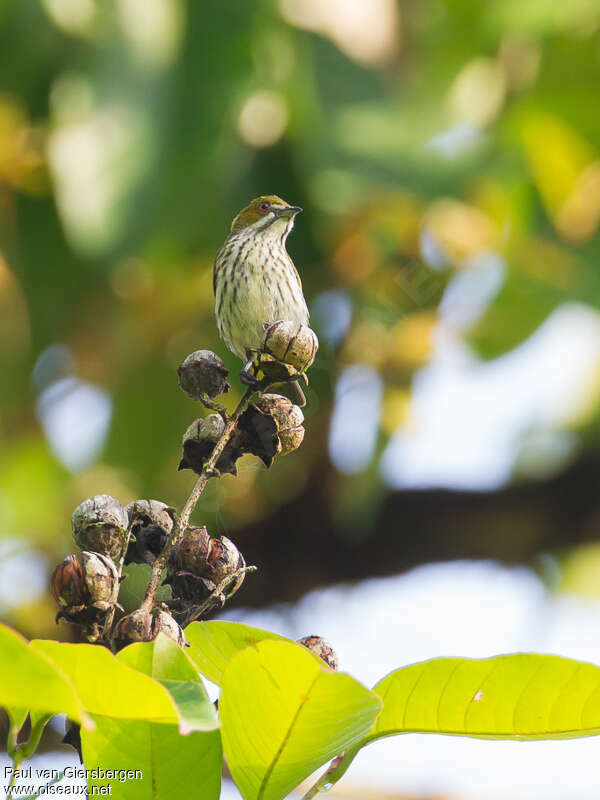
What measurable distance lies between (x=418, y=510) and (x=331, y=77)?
258cm

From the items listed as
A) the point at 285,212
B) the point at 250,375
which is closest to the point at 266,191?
the point at 285,212

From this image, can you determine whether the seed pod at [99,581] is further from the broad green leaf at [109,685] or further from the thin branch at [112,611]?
the broad green leaf at [109,685]

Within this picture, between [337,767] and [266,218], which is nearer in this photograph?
[337,767]

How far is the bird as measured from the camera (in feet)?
6.61

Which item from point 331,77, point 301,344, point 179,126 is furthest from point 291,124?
point 301,344

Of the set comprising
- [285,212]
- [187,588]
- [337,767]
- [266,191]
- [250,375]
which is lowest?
[337,767]

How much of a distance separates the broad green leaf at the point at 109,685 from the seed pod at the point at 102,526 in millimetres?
204

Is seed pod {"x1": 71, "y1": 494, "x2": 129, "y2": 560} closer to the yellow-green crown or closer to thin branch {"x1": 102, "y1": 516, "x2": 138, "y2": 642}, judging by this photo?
thin branch {"x1": 102, "y1": 516, "x2": 138, "y2": 642}

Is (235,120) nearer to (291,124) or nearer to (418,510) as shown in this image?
(291,124)

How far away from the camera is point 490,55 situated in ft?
25.1

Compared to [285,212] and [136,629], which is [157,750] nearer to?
[136,629]

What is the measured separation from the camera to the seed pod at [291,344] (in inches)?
52.2

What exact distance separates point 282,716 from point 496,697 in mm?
287

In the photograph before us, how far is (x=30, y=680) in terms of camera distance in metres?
0.94
